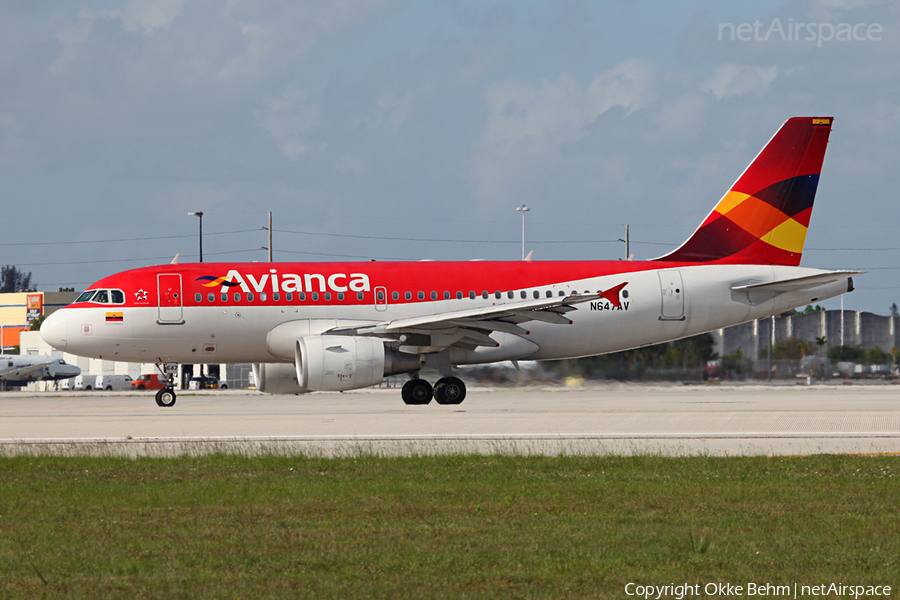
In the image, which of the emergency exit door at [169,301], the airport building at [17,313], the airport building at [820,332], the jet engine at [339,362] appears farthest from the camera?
the airport building at [17,313]

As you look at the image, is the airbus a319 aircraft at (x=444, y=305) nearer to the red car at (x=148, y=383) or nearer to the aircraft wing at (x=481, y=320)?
the aircraft wing at (x=481, y=320)

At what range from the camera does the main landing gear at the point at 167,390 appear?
90.5 feet

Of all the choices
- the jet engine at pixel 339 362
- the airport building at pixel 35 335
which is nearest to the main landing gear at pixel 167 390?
the jet engine at pixel 339 362

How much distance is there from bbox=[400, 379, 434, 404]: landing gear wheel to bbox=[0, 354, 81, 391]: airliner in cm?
5491

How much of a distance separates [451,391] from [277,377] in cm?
513

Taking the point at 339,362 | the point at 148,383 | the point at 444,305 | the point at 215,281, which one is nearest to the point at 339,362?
the point at 339,362

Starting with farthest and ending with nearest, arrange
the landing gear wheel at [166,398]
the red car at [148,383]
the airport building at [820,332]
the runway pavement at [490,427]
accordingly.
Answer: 1. the red car at [148,383]
2. the airport building at [820,332]
3. the landing gear wheel at [166,398]
4. the runway pavement at [490,427]

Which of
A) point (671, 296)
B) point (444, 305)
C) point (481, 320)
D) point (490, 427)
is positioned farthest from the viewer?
point (671, 296)

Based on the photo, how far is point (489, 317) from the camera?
25.2 meters

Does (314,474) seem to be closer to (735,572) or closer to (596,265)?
(735,572)

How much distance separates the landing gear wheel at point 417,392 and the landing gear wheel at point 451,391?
1.83ft

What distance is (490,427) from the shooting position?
1864 centimetres
